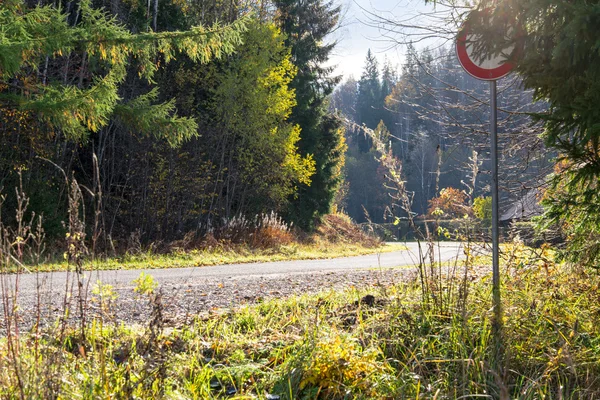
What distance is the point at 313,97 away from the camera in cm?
2469

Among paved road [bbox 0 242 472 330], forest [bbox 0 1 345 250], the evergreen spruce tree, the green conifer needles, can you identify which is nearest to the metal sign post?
paved road [bbox 0 242 472 330]

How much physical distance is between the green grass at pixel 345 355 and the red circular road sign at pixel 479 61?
1596 millimetres

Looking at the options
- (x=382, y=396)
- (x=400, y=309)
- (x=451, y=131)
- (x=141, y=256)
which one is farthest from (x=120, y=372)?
(x=141, y=256)

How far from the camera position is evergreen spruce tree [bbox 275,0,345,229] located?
24.5 metres

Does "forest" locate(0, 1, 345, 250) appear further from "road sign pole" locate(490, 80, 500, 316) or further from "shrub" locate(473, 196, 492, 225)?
"road sign pole" locate(490, 80, 500, 316)

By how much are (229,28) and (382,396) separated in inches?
328

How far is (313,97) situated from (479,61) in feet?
→ 68.8

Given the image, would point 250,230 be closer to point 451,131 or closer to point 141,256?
point 141,256

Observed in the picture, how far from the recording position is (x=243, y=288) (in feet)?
22.4

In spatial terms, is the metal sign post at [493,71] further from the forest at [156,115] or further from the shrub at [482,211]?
the forest at [156,115]

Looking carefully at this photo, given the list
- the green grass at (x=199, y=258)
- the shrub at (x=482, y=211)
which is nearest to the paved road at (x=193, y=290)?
the shrub at (x=482, y=211)

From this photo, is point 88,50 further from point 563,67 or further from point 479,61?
point 563,67

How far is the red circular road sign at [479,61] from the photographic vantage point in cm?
390

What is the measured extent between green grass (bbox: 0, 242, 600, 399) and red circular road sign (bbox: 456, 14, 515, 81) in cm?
160
